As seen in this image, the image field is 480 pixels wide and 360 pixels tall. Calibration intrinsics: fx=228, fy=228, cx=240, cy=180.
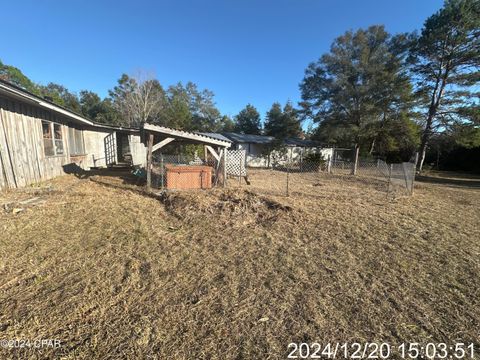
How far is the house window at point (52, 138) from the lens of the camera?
28.2 feet

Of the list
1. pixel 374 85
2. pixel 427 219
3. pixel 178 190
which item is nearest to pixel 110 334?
pixel 178 190

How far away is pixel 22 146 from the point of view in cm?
695

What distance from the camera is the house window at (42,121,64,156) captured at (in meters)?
8.59

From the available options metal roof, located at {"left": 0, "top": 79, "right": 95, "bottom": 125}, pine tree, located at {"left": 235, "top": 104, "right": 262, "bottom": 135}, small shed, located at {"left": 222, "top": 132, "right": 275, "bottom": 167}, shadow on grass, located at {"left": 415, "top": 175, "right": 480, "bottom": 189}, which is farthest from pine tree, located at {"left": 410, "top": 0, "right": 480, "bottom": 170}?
pine tree, located at {"left": 235, "top": 104, "right": 262, "bottom": 135}

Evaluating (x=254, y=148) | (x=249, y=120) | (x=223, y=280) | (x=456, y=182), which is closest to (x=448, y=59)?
(x=456, y=182)

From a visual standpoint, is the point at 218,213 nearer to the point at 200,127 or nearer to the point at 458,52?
the point at 458,52

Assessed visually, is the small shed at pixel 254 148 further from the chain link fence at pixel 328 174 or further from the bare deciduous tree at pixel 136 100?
the bare deciduous tree at pixel 136 100

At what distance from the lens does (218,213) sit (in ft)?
17.9

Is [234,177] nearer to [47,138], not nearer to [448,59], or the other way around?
[47,138]

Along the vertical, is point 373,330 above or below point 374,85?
below

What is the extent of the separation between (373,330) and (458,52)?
19506 millimetres

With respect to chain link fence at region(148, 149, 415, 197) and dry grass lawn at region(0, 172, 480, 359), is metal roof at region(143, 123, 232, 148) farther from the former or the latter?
dry grass lawn at region(0, 172, 480, 359)

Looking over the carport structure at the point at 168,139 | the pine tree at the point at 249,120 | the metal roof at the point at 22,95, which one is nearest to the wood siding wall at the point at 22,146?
the metal roof at the point at 22,95

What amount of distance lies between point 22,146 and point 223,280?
7.95 m
